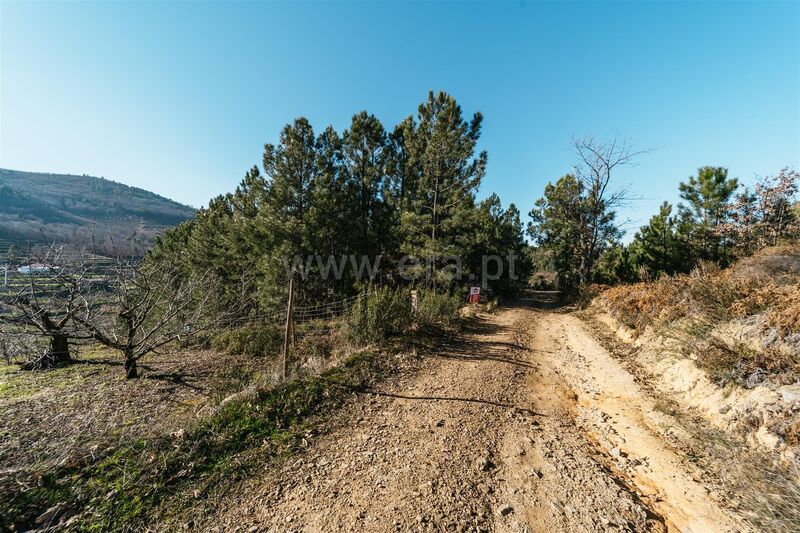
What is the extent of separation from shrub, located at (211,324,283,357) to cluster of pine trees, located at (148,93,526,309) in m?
2.16

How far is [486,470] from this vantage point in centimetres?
340

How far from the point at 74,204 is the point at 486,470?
19235 centimetres

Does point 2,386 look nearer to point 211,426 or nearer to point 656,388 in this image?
point 211,426

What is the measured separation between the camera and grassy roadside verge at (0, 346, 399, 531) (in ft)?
8.58

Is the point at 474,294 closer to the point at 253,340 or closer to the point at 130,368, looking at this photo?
the point at 253,340

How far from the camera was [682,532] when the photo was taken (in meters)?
2.71

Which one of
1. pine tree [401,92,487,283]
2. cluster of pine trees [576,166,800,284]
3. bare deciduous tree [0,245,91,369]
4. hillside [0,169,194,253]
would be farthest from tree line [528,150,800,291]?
hillside [0,169,194,253]

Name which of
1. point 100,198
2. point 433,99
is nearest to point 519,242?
point 433,99

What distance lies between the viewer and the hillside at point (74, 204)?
86500 millimetres

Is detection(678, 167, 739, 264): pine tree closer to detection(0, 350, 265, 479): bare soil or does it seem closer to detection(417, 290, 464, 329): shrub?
detection(417, 290, 464, 329): shrub

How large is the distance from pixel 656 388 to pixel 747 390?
1666mm

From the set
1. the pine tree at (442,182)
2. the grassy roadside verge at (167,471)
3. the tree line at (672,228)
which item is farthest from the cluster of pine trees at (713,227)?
the grassy roadside verge at (167,471)

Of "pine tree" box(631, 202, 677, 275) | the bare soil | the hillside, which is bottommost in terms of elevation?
the bare soil

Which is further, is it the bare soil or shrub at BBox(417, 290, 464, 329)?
shrub at BBox(417, 290, 464, 329)
